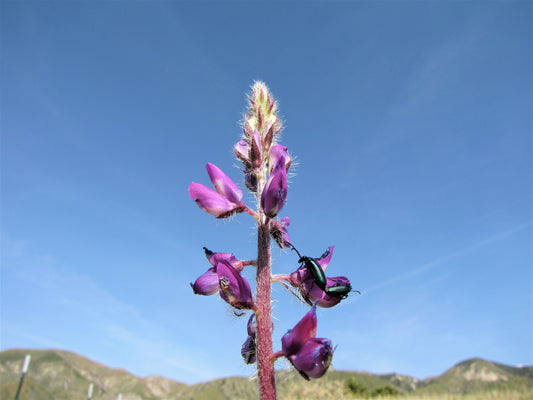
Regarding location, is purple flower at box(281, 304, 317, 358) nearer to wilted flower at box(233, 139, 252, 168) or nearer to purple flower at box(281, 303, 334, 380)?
purple flower at box(281, 303, 334, 380)

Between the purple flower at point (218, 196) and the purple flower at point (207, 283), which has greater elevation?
the purple flower at point (218, 196)

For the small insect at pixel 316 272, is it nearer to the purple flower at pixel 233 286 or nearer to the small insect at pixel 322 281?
the small insect at pixel 322 281

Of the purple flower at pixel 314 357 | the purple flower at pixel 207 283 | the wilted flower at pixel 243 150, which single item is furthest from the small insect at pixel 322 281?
the wilted flower at pixel 243 150

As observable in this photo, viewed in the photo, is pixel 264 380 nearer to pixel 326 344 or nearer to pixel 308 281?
pixel 326 344

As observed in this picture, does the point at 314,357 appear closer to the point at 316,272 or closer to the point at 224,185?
the point at 316,272

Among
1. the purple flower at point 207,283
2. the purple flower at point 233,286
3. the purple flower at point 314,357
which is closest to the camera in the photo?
the purple flower at point 314,357

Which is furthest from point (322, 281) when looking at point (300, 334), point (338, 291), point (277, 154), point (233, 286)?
point (277, 154)
